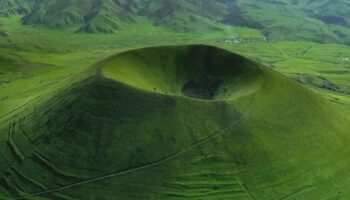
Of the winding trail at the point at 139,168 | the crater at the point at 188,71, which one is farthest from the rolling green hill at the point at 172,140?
the crater at the point at 188,71

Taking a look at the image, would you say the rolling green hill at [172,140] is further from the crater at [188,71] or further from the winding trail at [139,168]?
the crater at [188,71]

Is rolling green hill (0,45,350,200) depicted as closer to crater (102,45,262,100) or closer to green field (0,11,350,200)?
green field (0,11,350,200)

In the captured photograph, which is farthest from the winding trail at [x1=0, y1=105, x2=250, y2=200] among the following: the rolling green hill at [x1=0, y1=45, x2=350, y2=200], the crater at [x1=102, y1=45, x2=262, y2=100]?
the crater at [x1=102, y1=45, x2=262, y2=100]

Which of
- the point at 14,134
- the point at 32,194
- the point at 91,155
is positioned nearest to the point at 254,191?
the point at 91,155

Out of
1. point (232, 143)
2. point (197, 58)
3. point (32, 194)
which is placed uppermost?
point (197, 58)

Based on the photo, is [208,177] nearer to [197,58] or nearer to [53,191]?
[53,191]

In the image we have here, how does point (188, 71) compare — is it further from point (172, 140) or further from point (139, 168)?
point (139, 168)

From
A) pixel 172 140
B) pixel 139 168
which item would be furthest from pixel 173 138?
pixel 139 168
